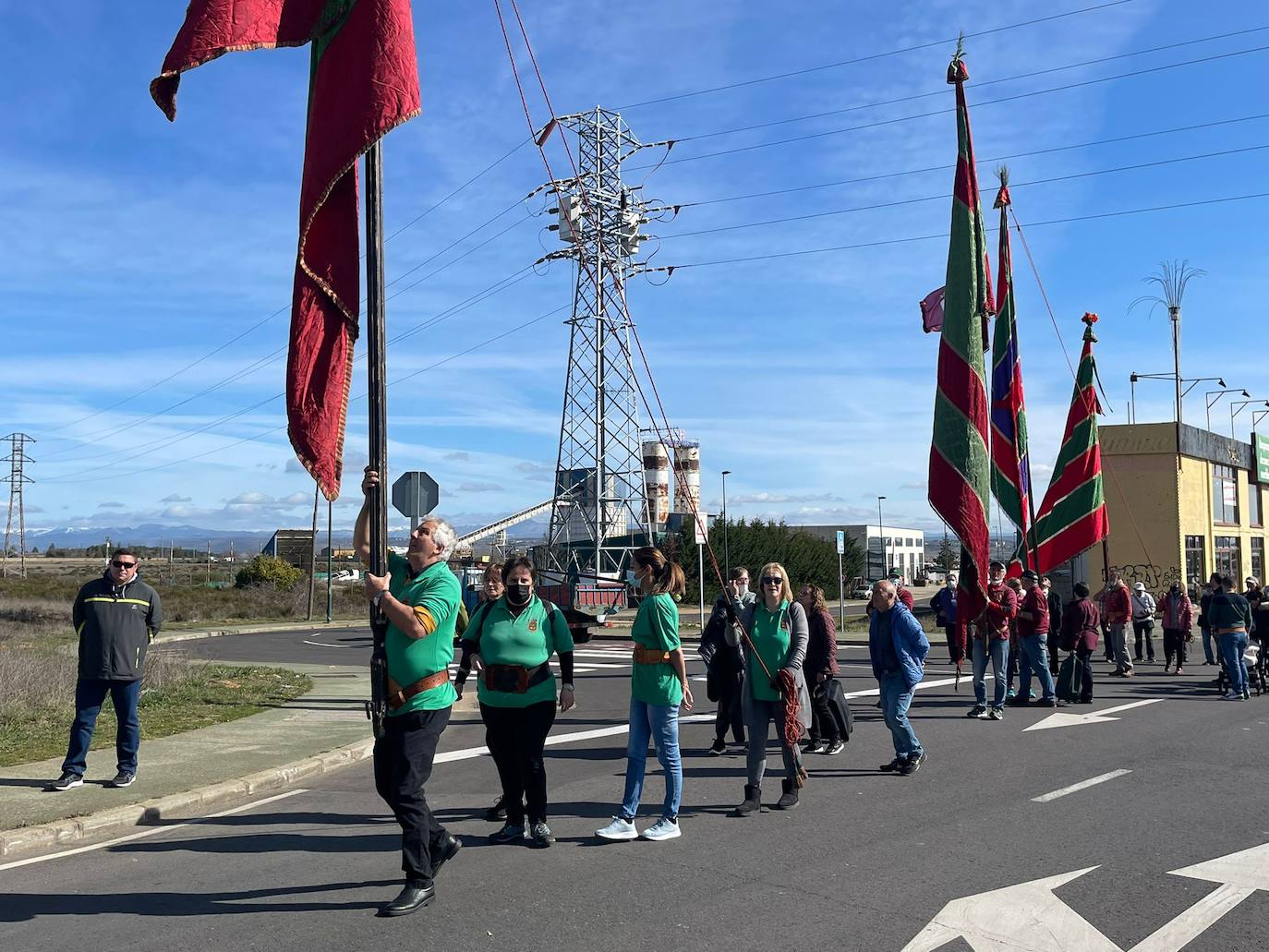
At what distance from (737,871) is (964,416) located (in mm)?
5709

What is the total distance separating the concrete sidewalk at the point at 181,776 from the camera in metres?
7.34

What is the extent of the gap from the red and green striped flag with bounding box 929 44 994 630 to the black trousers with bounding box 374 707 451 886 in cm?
637

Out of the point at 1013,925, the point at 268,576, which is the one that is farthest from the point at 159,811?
the point at 268,576

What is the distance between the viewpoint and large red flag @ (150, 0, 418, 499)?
601 centimetres

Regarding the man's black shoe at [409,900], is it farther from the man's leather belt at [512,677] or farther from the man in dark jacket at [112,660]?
the man in dark jacket at [112,660]

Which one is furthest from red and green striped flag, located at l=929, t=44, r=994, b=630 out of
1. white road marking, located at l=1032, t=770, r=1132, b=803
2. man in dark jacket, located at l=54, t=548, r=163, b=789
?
man in dark jacket, located at l=54, t=548, r=163, b=789

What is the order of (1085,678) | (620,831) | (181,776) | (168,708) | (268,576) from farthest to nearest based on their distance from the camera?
1. (268,576)
2. (1085,678)
3. (168,708)
4. (181,776)
5. (620,831)

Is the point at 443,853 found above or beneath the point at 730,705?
beneath

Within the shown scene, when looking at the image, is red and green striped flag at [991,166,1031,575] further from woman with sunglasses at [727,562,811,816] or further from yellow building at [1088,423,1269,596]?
yellow building at [1088,423,1269,596]

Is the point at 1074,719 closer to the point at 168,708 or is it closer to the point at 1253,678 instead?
the point at 1253,678

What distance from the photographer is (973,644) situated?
12984mm

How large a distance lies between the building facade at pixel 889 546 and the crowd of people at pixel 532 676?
9363cm

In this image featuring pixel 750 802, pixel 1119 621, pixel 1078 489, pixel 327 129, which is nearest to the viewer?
pixel 327 129

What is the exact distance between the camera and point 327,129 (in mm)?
6113
